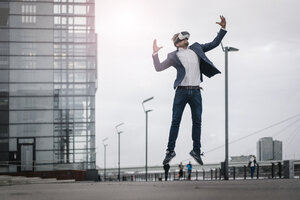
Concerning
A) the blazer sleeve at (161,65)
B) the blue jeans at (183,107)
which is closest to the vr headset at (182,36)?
the blazer sleeve at (161,65)

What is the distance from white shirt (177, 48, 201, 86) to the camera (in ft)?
24.7

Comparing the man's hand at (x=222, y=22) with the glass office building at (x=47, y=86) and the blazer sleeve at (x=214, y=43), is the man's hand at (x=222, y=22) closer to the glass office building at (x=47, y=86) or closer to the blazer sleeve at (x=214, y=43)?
the blazer sleeve at (x=214, y=43)

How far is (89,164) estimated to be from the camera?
5569 cm

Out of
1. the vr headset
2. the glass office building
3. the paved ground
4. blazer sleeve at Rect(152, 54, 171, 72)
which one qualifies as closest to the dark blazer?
blazer sleeve at Rect(152, 54, 171, 72)

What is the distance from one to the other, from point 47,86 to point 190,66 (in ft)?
156

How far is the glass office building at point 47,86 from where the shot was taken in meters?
52.6

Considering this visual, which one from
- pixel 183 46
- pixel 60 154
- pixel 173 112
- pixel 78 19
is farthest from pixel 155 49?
pixel 78 19

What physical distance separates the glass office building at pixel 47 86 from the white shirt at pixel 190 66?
4435 centimetres

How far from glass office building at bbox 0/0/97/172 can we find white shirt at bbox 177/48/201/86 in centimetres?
4435

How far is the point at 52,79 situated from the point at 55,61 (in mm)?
A: 2117

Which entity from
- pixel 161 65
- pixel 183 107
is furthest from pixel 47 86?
pixel 183 107

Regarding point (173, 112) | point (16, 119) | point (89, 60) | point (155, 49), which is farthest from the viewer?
point (89, 60)

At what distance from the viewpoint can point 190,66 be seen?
761 cm

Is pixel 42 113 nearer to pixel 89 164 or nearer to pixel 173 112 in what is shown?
pixel 89 164
